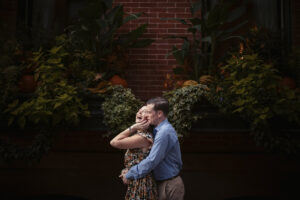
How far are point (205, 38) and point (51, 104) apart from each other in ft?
7.55

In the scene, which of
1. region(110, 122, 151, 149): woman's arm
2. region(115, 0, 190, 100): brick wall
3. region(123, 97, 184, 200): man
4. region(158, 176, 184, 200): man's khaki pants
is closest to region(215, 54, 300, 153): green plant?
region(123, 97, 184, 200): man

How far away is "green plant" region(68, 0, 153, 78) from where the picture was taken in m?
3.77

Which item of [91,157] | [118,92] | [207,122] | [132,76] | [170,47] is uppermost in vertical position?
[170,47]

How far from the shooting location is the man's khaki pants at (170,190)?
8.05ft

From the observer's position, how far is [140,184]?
2.40 metres

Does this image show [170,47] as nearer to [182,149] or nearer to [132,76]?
[132,76]

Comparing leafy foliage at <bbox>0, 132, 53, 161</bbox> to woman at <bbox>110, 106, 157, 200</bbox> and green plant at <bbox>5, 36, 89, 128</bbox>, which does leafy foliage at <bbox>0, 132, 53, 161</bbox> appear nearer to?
green plant at <bbox>5, 36, 89, 128</bbox>

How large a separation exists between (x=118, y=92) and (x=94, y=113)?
413mm

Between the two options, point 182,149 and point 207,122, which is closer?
point 207,122

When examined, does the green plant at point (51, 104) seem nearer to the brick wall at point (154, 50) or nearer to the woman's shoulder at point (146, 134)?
the woman's shoulder at point (146, 134)

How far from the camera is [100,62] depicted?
404cm

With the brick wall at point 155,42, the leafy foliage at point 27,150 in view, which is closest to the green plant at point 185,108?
the brick wall at point 155,42

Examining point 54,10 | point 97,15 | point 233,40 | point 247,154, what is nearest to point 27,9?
point 54,10

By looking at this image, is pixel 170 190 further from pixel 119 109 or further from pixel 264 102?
pixel 264 102
